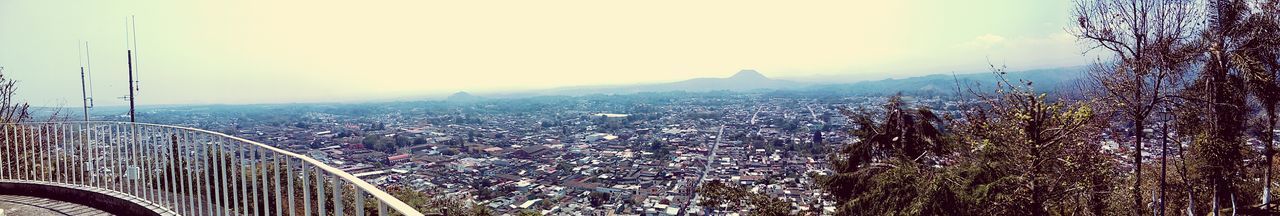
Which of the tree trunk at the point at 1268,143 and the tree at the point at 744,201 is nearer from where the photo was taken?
the tree trunk at the point at 1268,143

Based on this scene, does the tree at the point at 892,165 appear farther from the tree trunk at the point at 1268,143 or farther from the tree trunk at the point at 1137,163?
the tree trunk at the point at 1268,143

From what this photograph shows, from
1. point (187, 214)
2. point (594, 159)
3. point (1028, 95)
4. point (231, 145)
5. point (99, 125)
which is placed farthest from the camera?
point (594, 159)

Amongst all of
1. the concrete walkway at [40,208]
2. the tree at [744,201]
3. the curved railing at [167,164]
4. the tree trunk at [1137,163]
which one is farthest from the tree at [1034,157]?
the concrete walkway at [40,208]

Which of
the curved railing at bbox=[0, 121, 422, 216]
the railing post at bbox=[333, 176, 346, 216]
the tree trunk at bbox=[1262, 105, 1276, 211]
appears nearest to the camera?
the railing post at bbox=[333, 176, 346, 216]

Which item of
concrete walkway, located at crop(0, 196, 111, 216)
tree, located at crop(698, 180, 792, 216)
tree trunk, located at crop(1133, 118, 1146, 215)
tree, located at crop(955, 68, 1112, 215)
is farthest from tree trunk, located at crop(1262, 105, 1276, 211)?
concrete walkway, located at crop(0, 196, 111, 216)

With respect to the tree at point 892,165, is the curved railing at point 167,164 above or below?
above

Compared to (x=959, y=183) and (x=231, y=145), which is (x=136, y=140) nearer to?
(x=231, y=145)

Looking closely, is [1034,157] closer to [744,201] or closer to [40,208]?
[744,201]

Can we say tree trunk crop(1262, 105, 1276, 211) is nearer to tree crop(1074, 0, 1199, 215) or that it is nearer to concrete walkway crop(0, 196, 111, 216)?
tree crop(1074, 0, 1199, 215)

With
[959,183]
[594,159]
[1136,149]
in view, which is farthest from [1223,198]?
[594,159]
